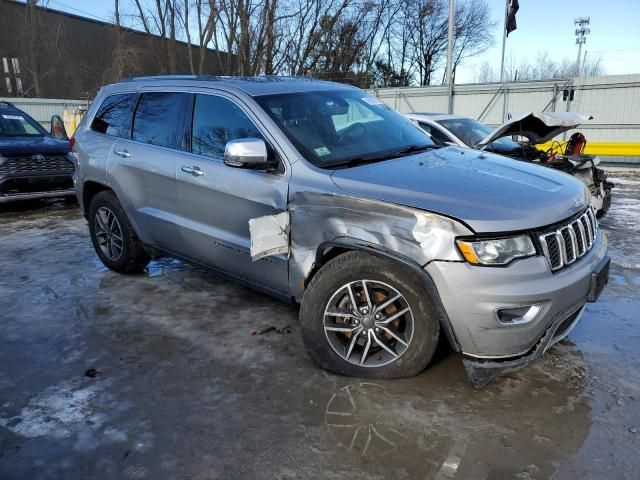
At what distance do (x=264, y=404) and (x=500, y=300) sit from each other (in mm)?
1430

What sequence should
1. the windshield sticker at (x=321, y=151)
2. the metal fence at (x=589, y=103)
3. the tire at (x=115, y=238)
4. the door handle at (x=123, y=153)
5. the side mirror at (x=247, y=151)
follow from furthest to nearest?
the metal fence at (x=589, y=103) < the tire at (x=115, y=238) < the door handle at (x=123, y=153) < the windshield sticker at (x=321, y=151) < the side mirror at (x=247, y=151)

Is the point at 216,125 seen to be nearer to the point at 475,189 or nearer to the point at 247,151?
the point at 247,151

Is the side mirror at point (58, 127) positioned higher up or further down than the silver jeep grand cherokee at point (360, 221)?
higher up

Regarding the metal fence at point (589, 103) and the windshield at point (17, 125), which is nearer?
the windshield at point (17, 125)

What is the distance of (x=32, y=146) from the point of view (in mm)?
8461

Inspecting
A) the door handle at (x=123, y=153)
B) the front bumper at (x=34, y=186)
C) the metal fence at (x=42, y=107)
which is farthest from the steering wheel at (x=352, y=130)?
the metal fence at (x=42, y=107)

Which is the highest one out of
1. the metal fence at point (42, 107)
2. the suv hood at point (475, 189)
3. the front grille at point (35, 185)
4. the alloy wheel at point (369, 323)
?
the metal fence at point (42, 107)

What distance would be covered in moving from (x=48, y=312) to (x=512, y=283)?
367 cm

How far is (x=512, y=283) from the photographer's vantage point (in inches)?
106

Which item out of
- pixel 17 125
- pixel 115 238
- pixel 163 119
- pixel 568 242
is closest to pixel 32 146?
pixel 17 125

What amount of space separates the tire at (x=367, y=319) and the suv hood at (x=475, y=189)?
16.0 inches

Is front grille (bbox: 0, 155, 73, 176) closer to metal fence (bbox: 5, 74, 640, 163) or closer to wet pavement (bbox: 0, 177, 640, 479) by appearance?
wet pavement (bbox: 0, 177, 640, 479)

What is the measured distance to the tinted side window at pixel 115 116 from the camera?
4.83 m

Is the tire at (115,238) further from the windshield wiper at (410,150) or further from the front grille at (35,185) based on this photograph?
the front grille at (35,185)
